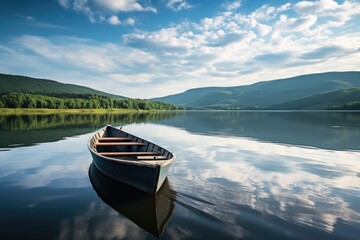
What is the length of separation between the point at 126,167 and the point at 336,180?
13633 mm

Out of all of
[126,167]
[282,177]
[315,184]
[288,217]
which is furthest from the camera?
[282,177]

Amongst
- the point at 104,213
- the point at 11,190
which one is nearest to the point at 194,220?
the point at 104,213

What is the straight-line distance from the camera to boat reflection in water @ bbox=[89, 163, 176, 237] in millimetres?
9625

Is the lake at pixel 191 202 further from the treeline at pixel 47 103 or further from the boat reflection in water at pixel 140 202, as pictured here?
the treeline at pixel 47 103

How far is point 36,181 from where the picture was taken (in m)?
14.7

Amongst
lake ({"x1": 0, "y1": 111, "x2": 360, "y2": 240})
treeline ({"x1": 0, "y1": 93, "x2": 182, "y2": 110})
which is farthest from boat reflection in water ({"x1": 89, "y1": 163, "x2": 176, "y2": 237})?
treeline ({"x1": 0, "y1": 93, "x2": 182, "y2": 110})

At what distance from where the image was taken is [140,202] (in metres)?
11.4

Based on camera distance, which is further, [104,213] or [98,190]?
[98,190]

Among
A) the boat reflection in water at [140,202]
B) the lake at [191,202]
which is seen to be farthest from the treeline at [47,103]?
the boat reflection in water at [140,202]

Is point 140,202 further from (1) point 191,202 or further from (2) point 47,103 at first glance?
(2) point 47,103

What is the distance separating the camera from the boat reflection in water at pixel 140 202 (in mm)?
9625

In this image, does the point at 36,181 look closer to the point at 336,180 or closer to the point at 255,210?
the point at 255,210

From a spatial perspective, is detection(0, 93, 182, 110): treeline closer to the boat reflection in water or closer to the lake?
the lake

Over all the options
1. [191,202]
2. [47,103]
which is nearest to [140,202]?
[191,202]
